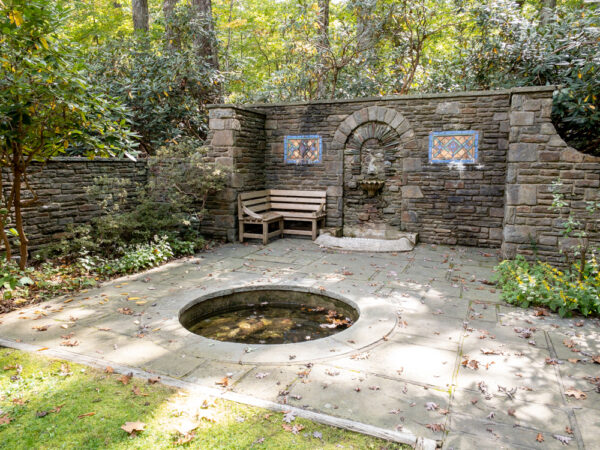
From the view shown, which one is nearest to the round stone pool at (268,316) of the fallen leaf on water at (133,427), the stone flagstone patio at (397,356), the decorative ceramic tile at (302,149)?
the stone flagstone patio at (397,356)

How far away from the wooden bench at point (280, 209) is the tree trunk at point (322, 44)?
367cm

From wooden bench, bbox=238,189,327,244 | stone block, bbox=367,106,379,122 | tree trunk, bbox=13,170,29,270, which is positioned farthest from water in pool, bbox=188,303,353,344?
stone block, bbox=367,106,379,122

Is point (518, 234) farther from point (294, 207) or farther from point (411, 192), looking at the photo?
point (294, 207)

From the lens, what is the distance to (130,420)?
2.43m

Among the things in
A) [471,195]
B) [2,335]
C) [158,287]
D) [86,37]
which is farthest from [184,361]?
[86,37]

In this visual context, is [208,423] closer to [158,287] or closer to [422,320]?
[422,320]

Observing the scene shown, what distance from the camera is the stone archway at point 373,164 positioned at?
782 cm

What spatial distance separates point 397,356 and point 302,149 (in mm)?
5871

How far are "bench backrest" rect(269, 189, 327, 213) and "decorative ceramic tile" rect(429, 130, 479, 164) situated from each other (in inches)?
88.4

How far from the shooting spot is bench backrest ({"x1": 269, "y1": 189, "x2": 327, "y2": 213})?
8.38m

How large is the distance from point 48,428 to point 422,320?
10.4 feet

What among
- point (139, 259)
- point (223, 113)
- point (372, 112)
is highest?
point (372, 112)

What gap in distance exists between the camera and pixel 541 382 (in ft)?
9.64

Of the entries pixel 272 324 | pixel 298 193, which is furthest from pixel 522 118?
pixel 272 324
